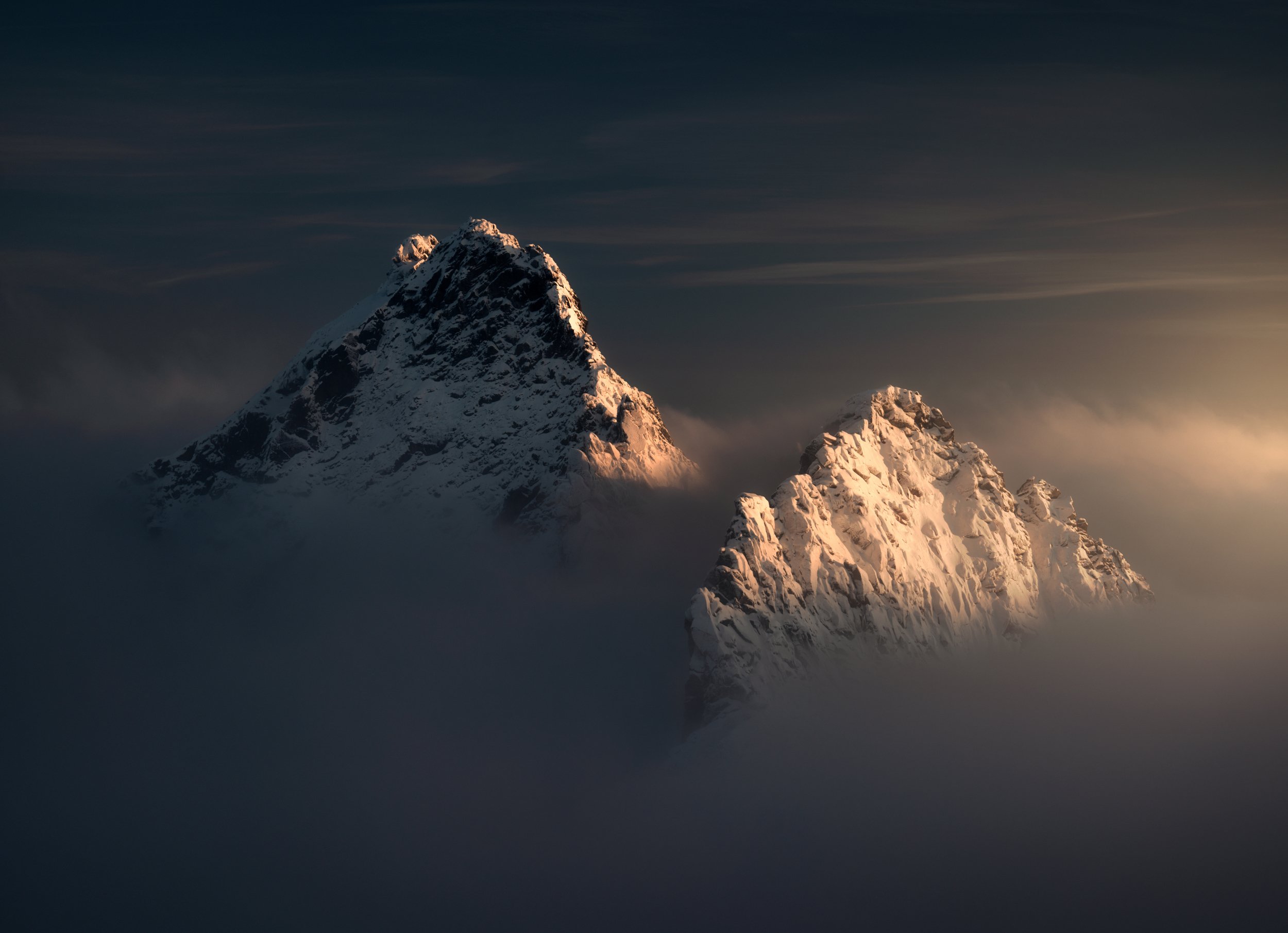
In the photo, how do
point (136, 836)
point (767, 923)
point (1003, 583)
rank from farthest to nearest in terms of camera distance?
1. point (1003, 583)
2. point (136, 836)
3. point (767, 923)

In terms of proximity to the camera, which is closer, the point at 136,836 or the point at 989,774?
the point at 989,774

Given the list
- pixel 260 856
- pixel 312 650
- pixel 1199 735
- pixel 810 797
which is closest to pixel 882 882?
pixel 810 797

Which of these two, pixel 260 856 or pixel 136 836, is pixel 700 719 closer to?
pixel 260 856

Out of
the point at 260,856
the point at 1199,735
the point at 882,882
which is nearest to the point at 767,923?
the point at 882,882

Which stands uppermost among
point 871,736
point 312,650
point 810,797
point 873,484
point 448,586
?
point 873,484

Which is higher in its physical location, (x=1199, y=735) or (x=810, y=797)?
(x=1199, y=735)

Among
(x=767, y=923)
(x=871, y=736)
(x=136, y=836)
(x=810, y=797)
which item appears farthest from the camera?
(x=136, y=836)

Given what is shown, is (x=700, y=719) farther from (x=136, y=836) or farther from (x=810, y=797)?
(x=136, y=836)
